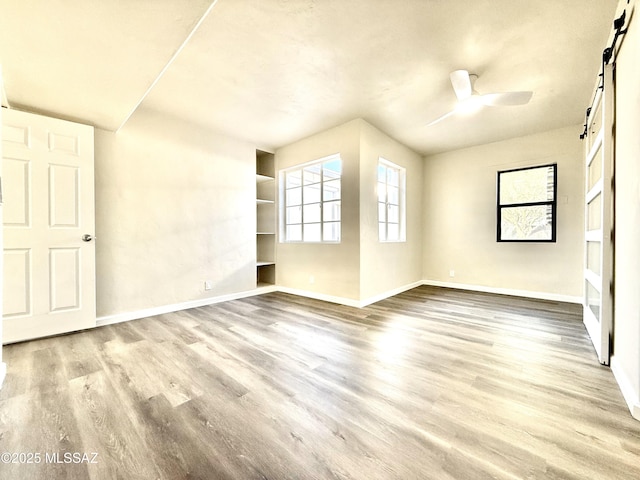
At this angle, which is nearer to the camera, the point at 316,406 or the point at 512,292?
the point at 316,406

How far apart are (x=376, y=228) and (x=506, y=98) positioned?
2.11m

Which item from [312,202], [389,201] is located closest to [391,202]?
[389,201]

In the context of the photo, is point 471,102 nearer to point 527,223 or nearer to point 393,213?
point 393,213

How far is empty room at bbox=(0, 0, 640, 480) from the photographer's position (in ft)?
4.23

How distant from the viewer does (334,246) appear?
388cm

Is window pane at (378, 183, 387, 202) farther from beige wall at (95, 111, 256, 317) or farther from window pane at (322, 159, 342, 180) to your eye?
beige wall at (95, 111, 256, 317)

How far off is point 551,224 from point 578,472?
4095 mm

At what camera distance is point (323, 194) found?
418 cm

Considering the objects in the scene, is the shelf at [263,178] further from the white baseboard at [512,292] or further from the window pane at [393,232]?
the white baseboard at [512,292]

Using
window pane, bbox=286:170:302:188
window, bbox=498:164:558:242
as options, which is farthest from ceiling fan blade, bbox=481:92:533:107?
window pane, bbox=286:170:302:188

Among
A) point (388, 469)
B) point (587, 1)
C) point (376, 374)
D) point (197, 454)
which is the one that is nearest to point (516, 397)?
point (376, 374)

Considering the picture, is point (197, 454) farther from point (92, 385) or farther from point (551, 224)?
point (551, 224)

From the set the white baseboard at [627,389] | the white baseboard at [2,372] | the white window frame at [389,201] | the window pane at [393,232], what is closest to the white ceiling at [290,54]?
the white window frame at [389,201]

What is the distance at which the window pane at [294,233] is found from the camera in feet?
15.0
